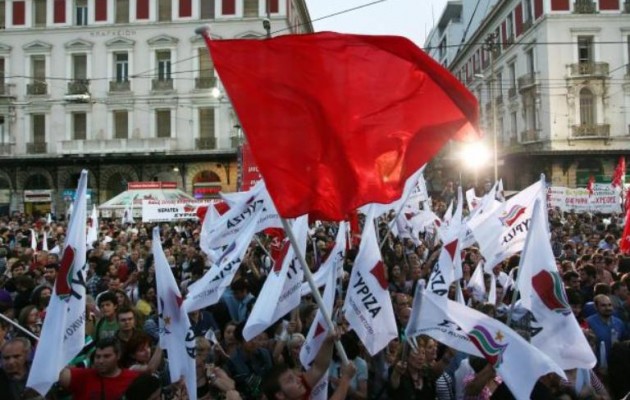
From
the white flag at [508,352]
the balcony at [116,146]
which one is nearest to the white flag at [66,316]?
the white flag at [508,352]

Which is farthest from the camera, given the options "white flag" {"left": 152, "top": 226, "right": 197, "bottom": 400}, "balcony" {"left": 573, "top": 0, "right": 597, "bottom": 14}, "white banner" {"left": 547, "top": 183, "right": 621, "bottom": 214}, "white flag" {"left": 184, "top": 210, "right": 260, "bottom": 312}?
"balcony" {"left": 573, "top": 0, "right": 597, "bottom": 14}

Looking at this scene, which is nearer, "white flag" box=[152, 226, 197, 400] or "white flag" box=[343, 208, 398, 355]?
"white flag" box=[152, 226, 197, 400]

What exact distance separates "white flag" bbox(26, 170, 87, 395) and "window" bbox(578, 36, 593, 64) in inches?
1465

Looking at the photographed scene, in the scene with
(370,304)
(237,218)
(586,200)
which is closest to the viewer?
(370,304)

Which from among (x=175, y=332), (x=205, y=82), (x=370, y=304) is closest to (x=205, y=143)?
(x=205, y=82)

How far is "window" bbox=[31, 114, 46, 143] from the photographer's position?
38406 mm

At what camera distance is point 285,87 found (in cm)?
434

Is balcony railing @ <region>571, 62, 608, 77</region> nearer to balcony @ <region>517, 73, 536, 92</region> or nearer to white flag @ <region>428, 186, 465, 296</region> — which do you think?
balcony @ <region>517, 73, 536, 92</region>

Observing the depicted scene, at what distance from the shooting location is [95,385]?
13.4ft

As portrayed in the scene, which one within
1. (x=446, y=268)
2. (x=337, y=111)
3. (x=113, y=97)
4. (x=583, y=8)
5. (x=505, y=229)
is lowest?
(x=446, y=268)

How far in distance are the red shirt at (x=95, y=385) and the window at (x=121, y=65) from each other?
36.5 meters

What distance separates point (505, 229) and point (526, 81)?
33.2m

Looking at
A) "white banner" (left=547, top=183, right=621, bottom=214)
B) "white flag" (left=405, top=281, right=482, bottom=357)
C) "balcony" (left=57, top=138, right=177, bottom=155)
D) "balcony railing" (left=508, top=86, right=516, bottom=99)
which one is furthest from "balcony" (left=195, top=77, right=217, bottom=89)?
"white flag" (left=405, top=281, right=482, bottom=357)

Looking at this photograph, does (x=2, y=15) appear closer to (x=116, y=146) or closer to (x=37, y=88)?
(x=37, y=88)
